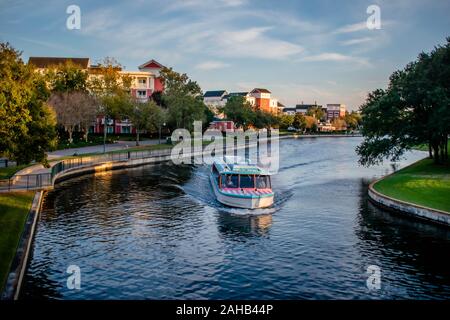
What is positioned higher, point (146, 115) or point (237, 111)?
point (237, 111)

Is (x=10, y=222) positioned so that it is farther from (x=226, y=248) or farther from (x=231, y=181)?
(x=231, y=181)

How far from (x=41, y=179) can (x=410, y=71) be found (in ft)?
159

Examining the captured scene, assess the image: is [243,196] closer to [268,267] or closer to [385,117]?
[268,267]

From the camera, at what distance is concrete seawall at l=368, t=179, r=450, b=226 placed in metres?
35.9

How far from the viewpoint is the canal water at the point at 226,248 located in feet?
75.9

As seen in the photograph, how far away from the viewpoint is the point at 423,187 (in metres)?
44.8

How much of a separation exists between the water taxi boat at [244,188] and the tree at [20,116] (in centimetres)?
1724

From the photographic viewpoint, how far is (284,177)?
63.8 m

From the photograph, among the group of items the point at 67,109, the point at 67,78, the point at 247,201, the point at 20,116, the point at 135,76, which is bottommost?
the point at 247,201

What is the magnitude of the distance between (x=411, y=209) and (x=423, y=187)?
272 inches

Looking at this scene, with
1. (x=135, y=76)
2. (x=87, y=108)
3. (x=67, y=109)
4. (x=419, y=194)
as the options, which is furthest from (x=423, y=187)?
(x=135, y=76)

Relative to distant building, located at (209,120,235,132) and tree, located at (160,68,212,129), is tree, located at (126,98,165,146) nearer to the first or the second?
tree, located at (160,68,212,129)

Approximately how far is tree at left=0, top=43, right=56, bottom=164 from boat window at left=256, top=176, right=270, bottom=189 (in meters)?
20.2
